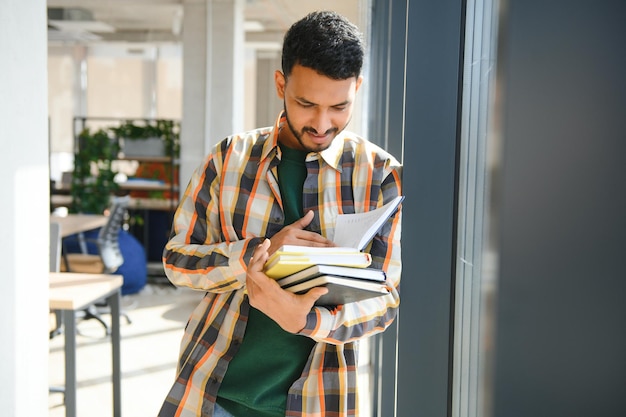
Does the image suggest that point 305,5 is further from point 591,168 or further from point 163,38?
point 591,168

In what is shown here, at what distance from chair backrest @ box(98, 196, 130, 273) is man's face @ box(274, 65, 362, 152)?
15.7 feet

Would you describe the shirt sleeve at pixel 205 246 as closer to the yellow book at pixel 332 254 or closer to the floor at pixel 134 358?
the yellow book at pixel 332 254

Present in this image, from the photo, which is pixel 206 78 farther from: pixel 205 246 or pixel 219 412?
pixel 219 412

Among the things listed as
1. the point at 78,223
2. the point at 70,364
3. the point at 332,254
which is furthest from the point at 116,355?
the point at 78,223

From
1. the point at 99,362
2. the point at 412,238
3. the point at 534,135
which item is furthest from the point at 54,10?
the point at 534,135

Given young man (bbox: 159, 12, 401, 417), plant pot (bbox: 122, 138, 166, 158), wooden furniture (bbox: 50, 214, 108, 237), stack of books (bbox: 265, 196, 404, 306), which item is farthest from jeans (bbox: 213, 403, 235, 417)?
plant pot (bbox: 122, 138, 166, 158)

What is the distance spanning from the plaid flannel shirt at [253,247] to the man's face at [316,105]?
50mm

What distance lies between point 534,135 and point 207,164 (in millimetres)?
996

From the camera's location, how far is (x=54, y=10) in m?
9.48

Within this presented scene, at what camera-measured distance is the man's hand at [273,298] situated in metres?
1.07

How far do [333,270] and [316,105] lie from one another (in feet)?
1.15

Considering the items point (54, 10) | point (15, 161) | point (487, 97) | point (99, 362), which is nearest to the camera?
point (487, 97)

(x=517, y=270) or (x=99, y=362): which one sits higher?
(x=517, y=270)

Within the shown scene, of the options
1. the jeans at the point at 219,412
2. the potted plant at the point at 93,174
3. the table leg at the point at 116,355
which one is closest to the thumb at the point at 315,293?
the jeans at the point at 219,412
